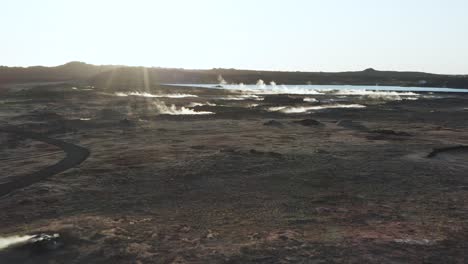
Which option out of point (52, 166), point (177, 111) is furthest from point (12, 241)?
point (177, 111)

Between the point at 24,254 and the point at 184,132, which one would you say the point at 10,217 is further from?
the point at 184,132

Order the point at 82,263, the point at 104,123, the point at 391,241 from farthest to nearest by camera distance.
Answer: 1. the point at 104,123
2. the point at 391,241
3. the point at 82,263

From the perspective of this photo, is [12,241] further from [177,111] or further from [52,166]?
[177,111]

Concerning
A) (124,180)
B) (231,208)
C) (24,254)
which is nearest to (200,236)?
(231,208)

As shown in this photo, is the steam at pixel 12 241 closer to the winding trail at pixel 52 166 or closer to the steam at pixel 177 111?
the winding trail at pixel 52 166

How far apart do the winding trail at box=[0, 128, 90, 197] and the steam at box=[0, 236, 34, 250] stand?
4.30 metres

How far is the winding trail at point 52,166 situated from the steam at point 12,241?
4.30m

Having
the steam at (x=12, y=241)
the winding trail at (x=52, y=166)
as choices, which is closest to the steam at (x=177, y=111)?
the winding trail at (x=52, y=166)

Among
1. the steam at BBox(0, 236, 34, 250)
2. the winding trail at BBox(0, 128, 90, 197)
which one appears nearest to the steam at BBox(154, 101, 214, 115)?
the winding trail at BBox(0, 128, 90, 197)

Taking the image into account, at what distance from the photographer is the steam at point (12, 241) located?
9977 millimetres

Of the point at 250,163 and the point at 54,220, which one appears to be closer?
the point at 54,220

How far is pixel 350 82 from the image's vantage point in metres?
190

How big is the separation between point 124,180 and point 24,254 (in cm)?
656

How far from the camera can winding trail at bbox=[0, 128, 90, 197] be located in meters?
15.6
